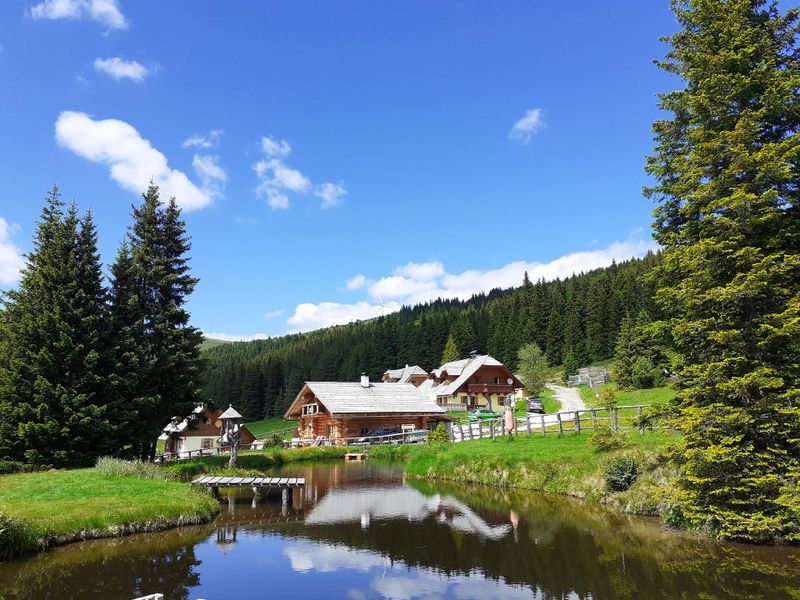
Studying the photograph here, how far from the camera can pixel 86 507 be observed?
1716 cm

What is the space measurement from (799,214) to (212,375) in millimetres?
128755

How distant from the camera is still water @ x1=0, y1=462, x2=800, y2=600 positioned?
11.6 meters

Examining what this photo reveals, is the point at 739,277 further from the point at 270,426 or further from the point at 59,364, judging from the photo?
the point at 270,426

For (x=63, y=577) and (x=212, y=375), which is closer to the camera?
(x=63, y=577)

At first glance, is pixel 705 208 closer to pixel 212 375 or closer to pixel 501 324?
pixel 501 324

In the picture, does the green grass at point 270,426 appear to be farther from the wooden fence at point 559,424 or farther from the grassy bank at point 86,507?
the grassy bank at point 86,507

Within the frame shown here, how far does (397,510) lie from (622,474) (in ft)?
29.5

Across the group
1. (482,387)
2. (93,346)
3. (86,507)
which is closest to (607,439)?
(86,507)

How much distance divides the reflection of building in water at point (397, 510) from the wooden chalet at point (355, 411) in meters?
26.0

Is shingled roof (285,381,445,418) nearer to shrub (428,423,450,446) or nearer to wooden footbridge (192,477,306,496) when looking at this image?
shrub (428,423,450,446)

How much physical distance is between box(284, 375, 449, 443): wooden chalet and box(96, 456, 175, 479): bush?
26716 millimetres

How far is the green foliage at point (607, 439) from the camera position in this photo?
22.3 meters

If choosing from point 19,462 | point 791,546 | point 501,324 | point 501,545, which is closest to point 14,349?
point 19,462

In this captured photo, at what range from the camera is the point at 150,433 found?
101ft
